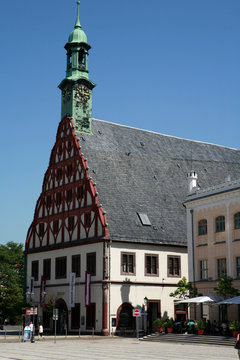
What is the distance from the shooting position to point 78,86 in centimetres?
6744

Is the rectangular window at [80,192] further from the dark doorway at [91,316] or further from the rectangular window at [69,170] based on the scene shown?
the dark doorway at [91,316]

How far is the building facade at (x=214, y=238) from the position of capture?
46.8 metres

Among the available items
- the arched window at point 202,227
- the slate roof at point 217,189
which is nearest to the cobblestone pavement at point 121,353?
the arched window at point 202,227

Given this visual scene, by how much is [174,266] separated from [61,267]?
42.7ft

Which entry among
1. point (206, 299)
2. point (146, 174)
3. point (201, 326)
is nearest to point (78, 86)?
point (146, 174)

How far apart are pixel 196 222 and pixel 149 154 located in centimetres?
2083

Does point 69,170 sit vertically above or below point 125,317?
above

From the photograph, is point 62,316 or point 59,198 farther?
point 59,198

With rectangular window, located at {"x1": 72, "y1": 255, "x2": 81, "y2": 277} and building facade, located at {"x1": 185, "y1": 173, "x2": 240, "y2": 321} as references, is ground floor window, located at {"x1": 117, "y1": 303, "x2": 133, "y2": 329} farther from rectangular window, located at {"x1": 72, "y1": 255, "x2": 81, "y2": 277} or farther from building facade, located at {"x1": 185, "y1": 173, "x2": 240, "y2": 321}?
building facade, located at {"x1": 185, "y1": 173, "x2": 240, "y2": 321}

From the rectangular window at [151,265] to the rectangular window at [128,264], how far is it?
1843 millimetres

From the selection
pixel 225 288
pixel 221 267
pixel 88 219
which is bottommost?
pixel 225 288

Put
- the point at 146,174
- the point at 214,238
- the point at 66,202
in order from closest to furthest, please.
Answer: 1. the point at 214,238
2. the point at 66,202
3. the point at 146,174

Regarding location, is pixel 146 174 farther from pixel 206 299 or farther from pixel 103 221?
pixel 206 299

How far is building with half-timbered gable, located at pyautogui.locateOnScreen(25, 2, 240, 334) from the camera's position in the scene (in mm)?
56625
